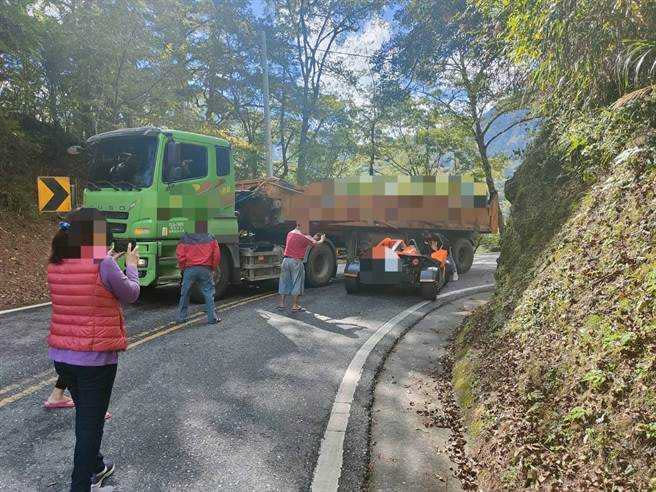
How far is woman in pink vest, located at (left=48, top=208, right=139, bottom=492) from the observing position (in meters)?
2.59

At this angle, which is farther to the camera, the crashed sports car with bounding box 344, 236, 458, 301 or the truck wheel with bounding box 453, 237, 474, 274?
the truck wheel with bounding box 453, 237, 474, 274

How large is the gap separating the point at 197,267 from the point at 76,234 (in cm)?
432

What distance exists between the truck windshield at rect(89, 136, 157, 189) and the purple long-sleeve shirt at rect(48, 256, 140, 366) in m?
5.11

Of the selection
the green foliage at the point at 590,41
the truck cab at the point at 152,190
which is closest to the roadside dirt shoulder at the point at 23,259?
the truck cab at the point at 152,190

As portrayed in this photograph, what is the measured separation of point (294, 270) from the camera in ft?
25.9

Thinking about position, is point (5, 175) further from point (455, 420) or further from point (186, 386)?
point (455, 420)

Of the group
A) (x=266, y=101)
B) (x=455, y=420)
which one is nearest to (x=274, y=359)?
(x=455, y=420)

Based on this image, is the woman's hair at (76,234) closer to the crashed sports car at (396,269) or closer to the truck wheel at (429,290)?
the crashed sports car at (396,269)

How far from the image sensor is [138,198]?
728 cm

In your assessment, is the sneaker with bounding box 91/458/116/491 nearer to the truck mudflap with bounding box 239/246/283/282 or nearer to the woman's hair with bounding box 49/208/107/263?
A: the woman's hair with bounding box 49/208/107/263

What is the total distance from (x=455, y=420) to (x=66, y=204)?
780 cm

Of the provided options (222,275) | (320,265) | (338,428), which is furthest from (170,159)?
(338,428)

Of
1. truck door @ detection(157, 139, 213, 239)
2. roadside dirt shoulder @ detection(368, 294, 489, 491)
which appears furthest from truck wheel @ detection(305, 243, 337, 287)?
roadside dirt shoulder @ detection(368, 294, 489, 491)

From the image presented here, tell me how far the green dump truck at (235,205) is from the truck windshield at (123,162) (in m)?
0.02
